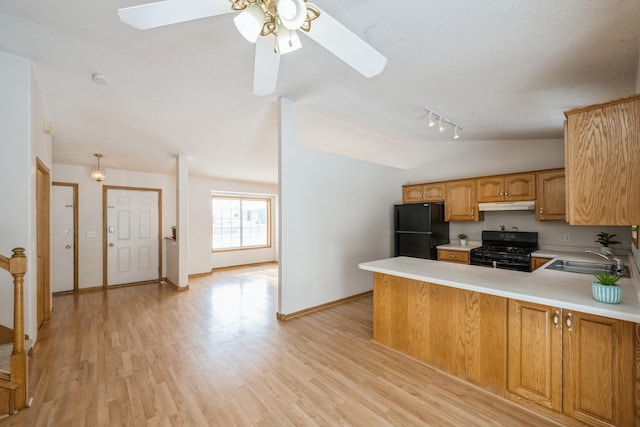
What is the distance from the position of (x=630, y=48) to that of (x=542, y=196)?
2682 millimetres

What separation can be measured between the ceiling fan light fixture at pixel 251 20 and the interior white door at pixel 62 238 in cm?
548

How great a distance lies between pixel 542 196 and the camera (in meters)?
3.92

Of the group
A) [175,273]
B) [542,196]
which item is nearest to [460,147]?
[542,196]

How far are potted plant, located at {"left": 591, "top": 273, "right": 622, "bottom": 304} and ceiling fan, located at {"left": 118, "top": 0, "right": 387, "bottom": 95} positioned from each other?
186 cm

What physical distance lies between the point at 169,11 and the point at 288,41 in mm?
576

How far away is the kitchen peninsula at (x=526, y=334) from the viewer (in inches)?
61.7

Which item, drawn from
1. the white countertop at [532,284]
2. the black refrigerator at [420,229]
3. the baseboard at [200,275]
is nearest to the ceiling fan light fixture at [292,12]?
the white countertop at [532,284]

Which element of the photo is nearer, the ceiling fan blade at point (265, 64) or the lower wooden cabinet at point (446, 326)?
the ceiling fan blade at point (265, 64)

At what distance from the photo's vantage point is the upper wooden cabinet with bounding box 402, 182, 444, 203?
499 cm

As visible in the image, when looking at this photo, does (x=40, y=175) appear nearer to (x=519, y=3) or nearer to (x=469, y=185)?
(x=519, y=3)

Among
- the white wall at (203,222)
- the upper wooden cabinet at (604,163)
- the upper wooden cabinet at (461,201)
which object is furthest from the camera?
the white wall at (203,222)

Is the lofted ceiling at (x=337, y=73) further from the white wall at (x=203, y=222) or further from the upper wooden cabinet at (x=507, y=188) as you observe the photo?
the white wall at (x=203, y=222)

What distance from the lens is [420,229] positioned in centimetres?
474

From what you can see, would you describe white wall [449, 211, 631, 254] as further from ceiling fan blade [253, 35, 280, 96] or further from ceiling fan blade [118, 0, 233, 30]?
ceiling fan blade [118, 0, 233, 30]
